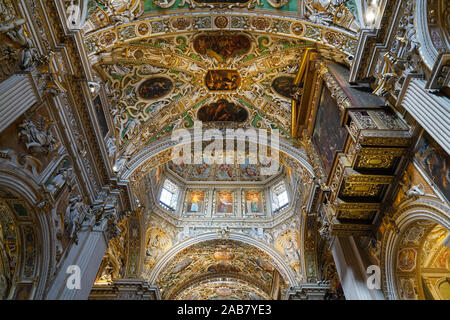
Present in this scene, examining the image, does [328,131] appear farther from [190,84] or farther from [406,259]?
[190,84]

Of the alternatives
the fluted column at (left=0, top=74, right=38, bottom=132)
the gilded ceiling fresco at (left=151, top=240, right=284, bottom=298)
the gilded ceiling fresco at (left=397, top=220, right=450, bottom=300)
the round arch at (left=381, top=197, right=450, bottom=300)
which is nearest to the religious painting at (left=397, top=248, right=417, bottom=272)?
the gilded ceiling fresco at (left=397, top=220, right=450, bottom=300)

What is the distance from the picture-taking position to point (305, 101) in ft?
38.5

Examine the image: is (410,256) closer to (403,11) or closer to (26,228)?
(403,11)

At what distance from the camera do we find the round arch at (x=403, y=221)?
6217 millimetres

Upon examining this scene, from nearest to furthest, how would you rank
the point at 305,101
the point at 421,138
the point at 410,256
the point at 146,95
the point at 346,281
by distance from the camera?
the point at 421,138, the point at 410,256, the point at 346,281, the point at 305,101, the point at 146,95

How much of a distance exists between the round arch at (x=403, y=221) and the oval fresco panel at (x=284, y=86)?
7114mm

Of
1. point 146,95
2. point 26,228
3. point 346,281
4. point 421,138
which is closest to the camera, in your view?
point 421,138

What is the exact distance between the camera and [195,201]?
70.6 ft

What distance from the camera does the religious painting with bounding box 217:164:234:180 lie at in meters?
23.1

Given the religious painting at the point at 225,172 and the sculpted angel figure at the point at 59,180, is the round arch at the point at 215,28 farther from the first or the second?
the religious painting at the point at 225,172

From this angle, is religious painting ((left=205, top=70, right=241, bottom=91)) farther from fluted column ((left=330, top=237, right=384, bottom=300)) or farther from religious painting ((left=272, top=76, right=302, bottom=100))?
fluted column ((left=330, top=237, right=384, bottom=300))

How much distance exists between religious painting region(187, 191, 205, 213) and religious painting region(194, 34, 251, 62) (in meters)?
11.5
